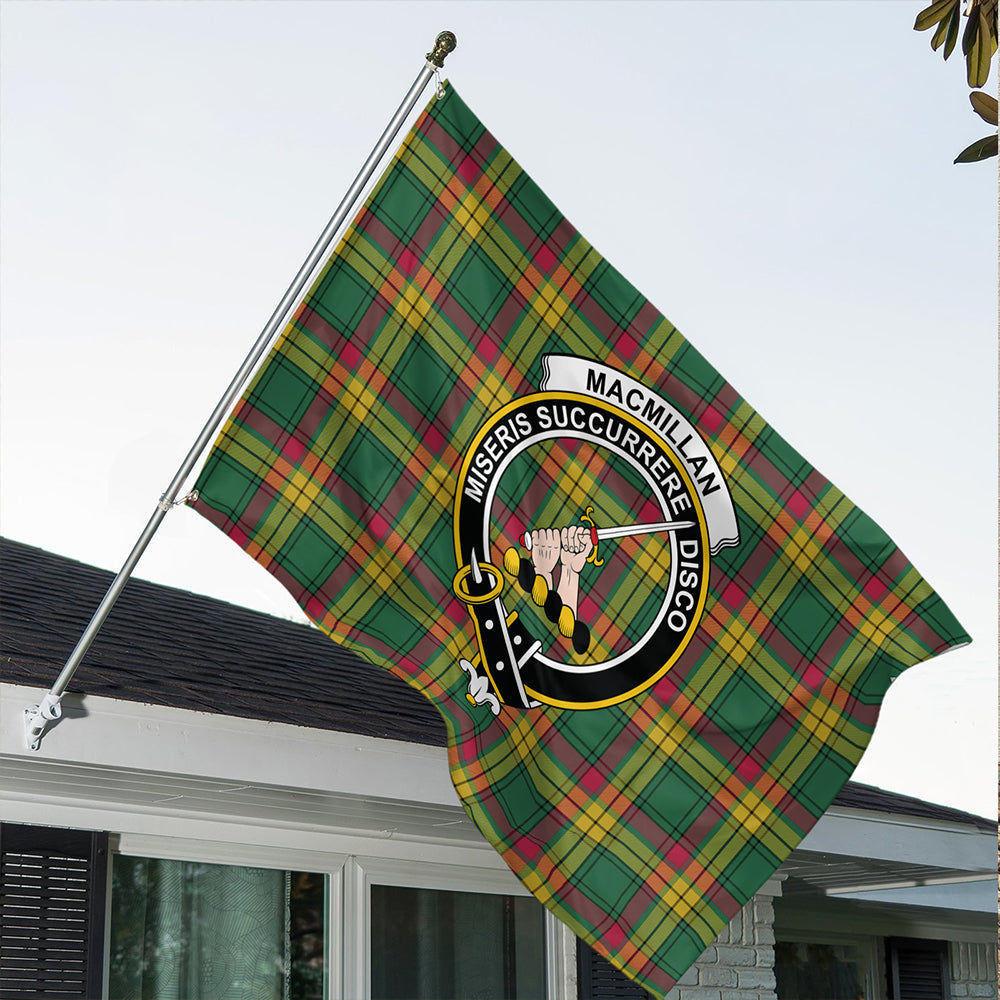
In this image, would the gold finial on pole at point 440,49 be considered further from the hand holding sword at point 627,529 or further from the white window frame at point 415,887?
the white window frame at point 415,887

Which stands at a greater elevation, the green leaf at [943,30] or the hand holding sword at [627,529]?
the green leaf at [943,30]

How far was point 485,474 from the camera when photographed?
389 centimetres

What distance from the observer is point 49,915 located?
187 inches

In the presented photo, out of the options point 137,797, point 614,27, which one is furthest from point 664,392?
point 614,27

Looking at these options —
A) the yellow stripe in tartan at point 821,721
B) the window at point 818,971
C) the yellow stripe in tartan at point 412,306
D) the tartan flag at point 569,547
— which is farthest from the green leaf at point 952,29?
the window at point 818,971

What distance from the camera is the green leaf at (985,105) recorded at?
12.1 ft

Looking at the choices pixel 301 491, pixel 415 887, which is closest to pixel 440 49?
pixel 301 491

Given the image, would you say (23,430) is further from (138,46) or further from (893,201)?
(893,201)

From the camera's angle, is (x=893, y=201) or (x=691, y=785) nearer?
(x=691, y=785)

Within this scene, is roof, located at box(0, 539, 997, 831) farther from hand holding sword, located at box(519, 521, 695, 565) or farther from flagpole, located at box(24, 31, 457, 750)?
hand holding sword, located at box(519, 521, 695, 565)

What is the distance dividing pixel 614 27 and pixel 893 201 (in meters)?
7.71

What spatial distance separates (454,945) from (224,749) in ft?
6.81

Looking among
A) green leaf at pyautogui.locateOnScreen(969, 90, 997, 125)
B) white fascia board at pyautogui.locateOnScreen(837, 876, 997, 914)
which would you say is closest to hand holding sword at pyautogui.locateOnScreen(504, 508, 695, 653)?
green leaf at pyautogui.locateOnScreen(969, 90, 997, 125)

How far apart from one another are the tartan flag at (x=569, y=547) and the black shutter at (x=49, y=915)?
177cm
